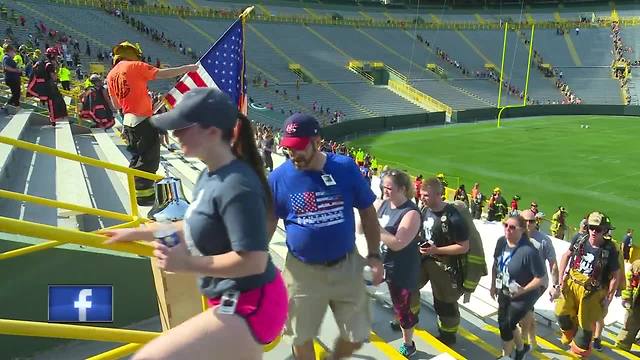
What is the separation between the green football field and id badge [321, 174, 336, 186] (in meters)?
14.1

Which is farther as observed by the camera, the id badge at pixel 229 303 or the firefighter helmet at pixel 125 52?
the firefighter helmet at pixel 125 52

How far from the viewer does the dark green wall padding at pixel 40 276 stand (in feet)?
11.2

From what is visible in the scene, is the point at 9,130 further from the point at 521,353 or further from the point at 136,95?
the point at 521,353

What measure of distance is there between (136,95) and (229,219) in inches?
127

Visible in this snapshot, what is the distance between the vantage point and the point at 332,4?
5406 cm

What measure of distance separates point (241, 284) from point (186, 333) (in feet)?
0.86

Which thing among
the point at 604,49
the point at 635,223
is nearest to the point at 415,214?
the point at 635,223

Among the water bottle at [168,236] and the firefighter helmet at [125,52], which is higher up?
the firefighter helmet at [125,52]

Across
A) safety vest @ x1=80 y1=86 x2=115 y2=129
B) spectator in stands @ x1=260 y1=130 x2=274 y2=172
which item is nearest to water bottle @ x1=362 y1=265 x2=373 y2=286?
safety vest @ x1=80 y1=86 x2=115 y2=129

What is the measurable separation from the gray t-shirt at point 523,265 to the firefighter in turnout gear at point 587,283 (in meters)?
0.97

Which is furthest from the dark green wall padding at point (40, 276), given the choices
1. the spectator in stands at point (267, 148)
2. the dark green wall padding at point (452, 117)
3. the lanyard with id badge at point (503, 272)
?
the dark green wall padding at point (452, 117)

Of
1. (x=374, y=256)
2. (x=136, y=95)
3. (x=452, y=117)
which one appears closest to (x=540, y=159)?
(x=452, y=117)

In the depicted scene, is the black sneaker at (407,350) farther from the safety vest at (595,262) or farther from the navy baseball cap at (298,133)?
the safety vest at (595,262)

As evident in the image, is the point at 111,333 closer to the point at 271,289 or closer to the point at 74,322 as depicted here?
the point at 271,289
